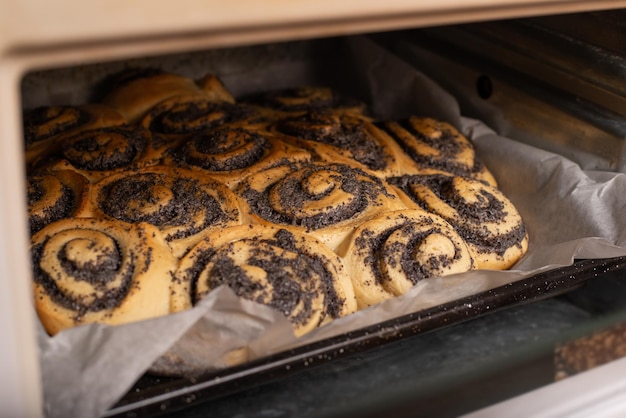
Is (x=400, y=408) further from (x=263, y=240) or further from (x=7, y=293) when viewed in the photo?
(x=7, y=293)

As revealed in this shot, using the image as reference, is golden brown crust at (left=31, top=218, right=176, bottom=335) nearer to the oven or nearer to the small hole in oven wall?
the oven

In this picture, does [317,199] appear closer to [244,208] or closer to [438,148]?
[244,208]

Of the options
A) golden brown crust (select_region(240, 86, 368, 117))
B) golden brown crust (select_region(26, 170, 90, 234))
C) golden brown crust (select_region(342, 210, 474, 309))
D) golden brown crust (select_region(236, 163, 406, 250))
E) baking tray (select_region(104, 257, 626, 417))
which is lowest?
baking tray (select_region(104, 257, 626, 417))

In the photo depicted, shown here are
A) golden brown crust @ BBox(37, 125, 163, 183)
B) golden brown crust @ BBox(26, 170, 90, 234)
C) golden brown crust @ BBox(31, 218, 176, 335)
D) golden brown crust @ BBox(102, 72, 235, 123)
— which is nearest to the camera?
golden brown crust @ BBox(31, 218, 176, 335)

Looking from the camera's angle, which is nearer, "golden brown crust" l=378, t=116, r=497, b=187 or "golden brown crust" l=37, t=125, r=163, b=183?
"golden brown crust" l=37, t=125, r=163, b=183

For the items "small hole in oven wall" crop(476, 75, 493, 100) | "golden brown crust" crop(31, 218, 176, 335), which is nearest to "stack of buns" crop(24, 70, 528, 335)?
"golden brown crust" crop(31, 218, 176, 335)

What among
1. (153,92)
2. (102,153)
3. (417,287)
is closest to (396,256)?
(417,287)

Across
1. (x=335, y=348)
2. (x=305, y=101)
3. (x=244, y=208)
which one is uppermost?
(x=305, y=101)

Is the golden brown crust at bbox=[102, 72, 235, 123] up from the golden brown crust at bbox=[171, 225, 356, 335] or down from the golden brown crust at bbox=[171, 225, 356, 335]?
up
